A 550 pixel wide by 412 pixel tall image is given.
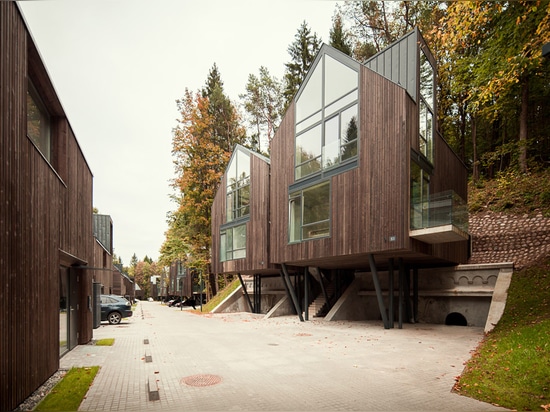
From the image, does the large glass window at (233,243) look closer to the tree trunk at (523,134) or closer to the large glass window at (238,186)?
the large glass window at (238,186)

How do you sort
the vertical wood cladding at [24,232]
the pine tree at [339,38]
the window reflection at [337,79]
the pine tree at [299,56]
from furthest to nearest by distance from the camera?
the pine tree at [299,56] < the pine tree at [339,38] < the window reflection at [337,79] < the vertical wood cladding at [24,232]

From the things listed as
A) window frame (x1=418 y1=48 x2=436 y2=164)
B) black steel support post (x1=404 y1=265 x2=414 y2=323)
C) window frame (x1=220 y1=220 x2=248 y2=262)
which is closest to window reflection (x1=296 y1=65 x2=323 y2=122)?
window frame (x1=418 y1=48 x2=436 y2=164)

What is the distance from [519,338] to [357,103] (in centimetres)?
1027

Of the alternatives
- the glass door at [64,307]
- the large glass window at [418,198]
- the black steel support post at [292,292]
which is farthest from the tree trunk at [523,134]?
the glass door at [64,307]

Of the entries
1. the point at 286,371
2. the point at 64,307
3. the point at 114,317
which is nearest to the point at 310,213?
the point at 286,371

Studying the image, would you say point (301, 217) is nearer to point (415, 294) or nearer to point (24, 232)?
point (415, 294)

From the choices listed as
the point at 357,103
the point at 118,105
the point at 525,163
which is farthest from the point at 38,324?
the point at 525,163

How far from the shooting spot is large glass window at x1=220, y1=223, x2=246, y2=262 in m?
25.3

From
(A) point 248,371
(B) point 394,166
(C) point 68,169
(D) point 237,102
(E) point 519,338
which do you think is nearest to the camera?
(A) point 248,371

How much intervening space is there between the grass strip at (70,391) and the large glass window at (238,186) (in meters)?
16.9

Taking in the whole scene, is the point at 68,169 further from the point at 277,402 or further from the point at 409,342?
the point at 409,342

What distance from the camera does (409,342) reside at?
40.1 ft

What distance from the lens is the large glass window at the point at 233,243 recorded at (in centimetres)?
2531

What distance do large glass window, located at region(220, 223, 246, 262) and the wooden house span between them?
410cm
